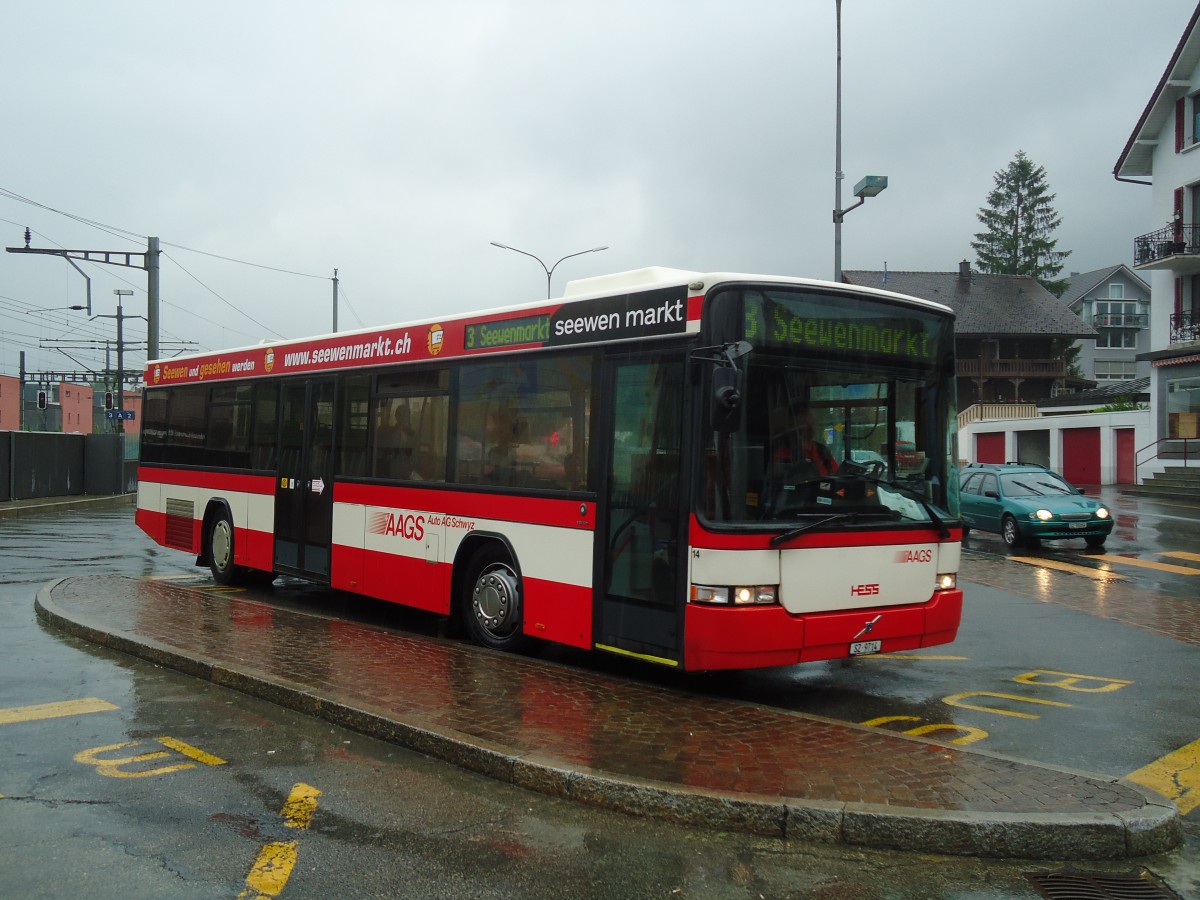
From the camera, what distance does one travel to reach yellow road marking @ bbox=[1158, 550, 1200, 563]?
681 inches

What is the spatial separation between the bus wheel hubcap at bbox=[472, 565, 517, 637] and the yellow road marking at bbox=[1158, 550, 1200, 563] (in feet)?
43.1

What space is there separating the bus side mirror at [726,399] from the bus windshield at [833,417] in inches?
1.1

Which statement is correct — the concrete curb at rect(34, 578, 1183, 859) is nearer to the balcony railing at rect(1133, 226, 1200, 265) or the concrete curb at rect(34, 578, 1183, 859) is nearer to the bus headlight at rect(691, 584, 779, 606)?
the bus headlight at rect(691, 584, 779, 606)

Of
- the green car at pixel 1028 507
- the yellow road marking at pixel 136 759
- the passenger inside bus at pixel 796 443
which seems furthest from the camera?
the green car at pixel 1028 507

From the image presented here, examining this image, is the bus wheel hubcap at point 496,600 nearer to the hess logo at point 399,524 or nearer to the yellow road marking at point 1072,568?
the hess logo at point 399,524

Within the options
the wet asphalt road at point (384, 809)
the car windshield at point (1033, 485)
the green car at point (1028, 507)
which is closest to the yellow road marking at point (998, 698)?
the wet asphalt road at point (384, 809)

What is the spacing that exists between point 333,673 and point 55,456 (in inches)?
1280

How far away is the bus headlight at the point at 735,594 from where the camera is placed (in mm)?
6746

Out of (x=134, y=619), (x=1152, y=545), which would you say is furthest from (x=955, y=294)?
(x=134, y=619)

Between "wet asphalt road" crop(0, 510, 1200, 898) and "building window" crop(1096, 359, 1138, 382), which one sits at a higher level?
"building window" crop(1096, 359, 1138, 382)

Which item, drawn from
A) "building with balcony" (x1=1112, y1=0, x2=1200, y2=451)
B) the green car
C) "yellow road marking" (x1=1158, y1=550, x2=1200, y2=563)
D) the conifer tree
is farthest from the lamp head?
the conifer tree

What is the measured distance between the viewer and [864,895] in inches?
168

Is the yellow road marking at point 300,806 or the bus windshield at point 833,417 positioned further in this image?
the bus windshield at point 833,417

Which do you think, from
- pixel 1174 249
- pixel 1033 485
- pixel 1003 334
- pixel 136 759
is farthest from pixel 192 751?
pixel 1003 334
